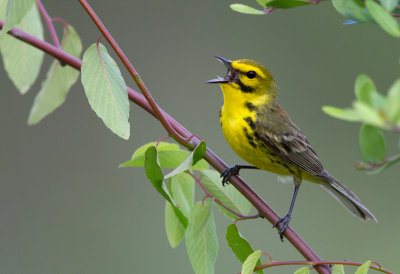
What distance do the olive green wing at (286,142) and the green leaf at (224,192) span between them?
833mm

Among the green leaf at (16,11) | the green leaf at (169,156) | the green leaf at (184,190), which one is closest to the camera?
the green leaf at (16,11)

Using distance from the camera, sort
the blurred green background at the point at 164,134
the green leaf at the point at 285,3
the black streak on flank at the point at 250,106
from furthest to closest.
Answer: the blurred green background at the point at 164,134, the black streak on flank at the point at 250,106, the green leaf at the point at 285,3

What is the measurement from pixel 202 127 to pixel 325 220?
5.13 ft

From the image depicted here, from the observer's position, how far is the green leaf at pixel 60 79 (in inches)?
97.5

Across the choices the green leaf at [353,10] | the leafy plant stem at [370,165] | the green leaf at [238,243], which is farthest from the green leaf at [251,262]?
the green leaf at [353,10]

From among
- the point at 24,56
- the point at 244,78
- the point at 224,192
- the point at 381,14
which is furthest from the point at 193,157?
the point at 244,78

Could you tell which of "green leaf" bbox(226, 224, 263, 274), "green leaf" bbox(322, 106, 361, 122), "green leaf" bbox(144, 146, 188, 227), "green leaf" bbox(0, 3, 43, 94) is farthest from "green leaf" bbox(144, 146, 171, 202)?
"green leaf" bbox(0, 3, 43, 94)

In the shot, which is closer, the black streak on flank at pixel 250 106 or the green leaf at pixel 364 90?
the green leaf at pixel 364 90

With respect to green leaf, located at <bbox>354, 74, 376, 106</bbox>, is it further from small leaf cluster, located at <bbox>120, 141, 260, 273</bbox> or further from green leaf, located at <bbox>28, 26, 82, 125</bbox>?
green leaf, located at <bbox>28, 26, 82, 125</bbox>

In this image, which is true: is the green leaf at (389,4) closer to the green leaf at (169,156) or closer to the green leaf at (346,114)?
the green leaf at (346,114)

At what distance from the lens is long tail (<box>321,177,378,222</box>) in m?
2.95

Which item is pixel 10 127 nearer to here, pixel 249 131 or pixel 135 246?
pixel 135 246

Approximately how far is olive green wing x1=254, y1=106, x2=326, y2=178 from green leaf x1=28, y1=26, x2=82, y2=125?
Result: 37.8 inches

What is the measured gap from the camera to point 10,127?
20.5 ft
